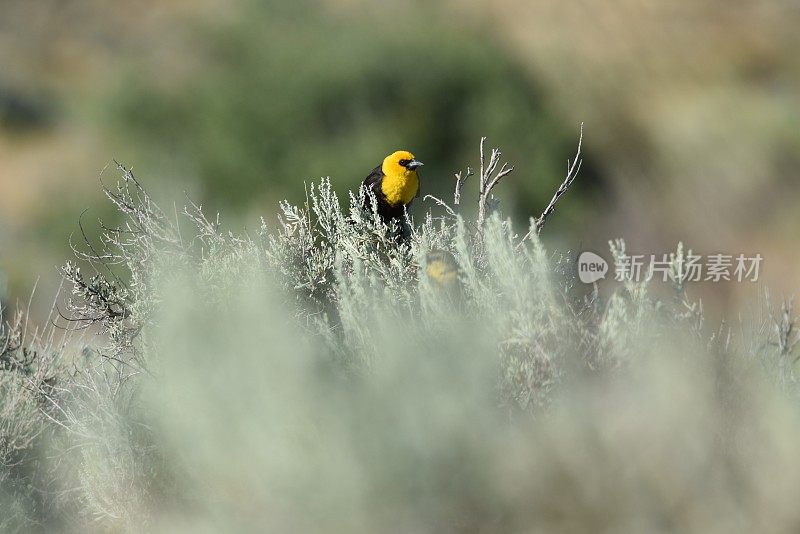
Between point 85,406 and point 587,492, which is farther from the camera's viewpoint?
point 85,406

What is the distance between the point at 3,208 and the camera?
17.1 metres

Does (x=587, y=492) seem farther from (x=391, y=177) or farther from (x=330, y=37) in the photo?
(x=330, y=37)

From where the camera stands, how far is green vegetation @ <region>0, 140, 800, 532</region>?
203 cm

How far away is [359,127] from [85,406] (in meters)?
12.1

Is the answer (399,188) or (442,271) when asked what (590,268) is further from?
(399,188)

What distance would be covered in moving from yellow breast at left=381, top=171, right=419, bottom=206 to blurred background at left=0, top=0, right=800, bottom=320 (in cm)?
815

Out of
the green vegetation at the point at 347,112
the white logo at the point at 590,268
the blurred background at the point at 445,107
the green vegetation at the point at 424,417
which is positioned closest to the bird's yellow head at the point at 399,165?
the white logo at the point at 590,268

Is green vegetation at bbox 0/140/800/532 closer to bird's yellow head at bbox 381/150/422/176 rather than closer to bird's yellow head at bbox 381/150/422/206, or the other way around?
bird's yellow head at bbox 381/150/422/206

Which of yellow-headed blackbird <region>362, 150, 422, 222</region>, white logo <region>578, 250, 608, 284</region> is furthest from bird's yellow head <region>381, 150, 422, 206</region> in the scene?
white logo <region>578, 250, 608, 284</region>

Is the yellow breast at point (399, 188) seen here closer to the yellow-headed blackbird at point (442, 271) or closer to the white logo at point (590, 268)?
the white logo at point (590, 268)

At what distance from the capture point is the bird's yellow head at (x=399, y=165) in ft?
16.1

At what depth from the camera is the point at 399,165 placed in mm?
4938

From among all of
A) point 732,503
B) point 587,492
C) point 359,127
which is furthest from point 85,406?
point 359,127

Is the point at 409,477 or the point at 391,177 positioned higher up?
the point at 391,177
